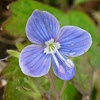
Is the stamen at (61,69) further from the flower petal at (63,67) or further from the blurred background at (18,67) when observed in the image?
the blurred background at (18,67)

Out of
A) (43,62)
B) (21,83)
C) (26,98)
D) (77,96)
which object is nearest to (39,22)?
(43,62)

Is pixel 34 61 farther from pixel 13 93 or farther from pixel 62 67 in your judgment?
pixel 13 93

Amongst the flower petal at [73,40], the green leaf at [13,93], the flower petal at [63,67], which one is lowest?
the green leaf at [13,93]

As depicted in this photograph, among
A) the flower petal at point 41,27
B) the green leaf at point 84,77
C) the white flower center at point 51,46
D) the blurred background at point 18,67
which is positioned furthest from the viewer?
the green leaf at point 84,77

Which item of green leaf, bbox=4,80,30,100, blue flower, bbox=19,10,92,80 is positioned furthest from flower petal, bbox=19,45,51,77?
green leaf, bbox=4,80,30,100

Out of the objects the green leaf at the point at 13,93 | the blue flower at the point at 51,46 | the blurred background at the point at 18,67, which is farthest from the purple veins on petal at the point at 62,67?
the green leaf at the point at 13,93

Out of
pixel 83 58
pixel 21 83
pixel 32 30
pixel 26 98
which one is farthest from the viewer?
pixel 83 58

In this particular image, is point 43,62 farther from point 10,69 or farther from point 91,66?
point 91,66
